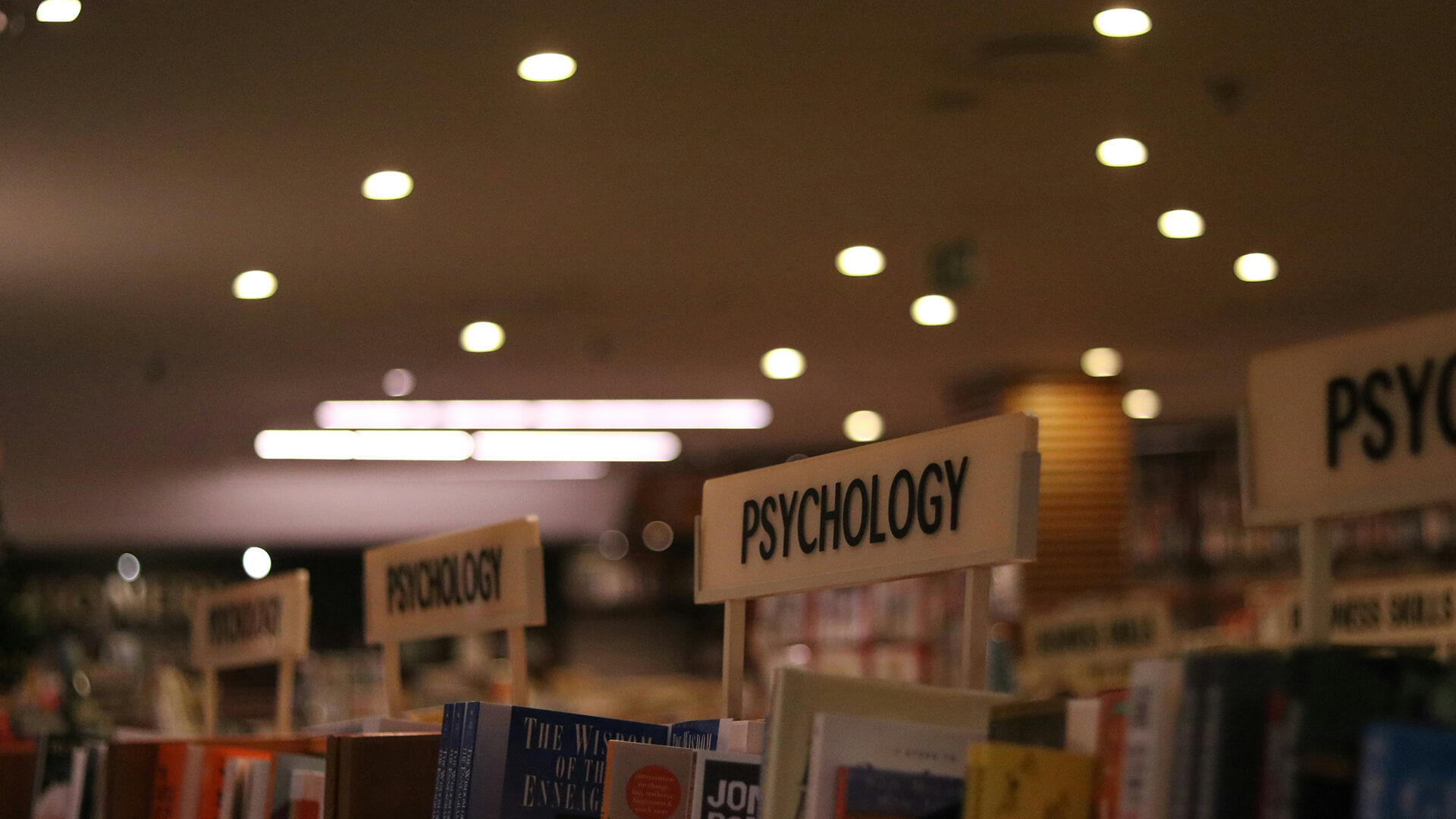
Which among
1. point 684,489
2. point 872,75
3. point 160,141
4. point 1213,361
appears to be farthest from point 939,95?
point 684,489

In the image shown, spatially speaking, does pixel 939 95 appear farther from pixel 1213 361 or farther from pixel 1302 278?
pixel 1213 361

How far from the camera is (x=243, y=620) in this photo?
3768 mm

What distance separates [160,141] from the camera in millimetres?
5297

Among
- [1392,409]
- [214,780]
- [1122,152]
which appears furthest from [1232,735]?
[1122,152]

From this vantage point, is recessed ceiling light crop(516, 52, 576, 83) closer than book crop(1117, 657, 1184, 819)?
No

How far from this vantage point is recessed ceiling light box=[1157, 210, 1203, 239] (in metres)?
6.16

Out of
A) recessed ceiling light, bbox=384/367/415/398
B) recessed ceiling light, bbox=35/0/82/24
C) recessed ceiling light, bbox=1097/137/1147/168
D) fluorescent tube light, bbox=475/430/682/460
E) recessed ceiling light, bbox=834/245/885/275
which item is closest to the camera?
recessed ceiling light, bbox=35/0/82/24

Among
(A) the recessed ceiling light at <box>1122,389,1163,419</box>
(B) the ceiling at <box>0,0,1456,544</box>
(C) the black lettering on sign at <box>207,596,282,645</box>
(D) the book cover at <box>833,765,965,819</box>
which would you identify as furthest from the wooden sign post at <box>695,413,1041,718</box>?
(A) the recessed ceiling light at <box>1122,389,1163,419</box>

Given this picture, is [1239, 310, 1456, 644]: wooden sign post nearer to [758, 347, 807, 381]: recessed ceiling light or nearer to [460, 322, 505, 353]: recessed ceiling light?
[460, 322, 505, 353]: recessed ceiling light

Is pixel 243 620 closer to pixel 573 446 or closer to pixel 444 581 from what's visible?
pixel 444 581

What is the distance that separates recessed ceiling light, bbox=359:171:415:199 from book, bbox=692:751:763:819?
441cm

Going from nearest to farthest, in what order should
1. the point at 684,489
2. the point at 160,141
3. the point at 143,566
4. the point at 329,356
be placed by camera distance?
the point at 160,141 < the point at 329,356 < the point at 684,489 < the point at 143,566

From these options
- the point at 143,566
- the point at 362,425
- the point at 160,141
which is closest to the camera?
the point at 160,141

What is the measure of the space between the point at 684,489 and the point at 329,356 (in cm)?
455
